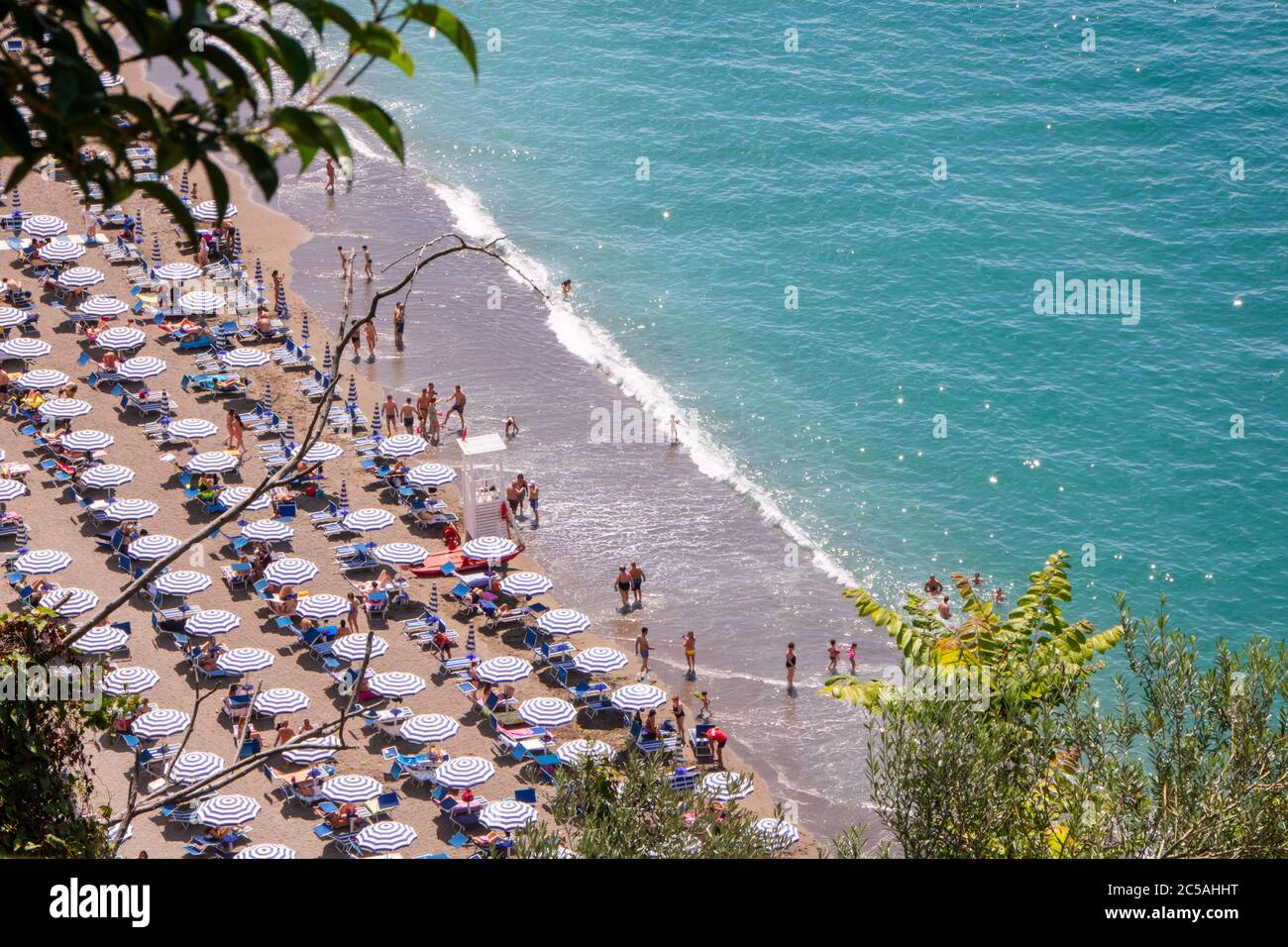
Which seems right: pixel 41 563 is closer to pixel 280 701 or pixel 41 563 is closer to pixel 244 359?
pixel 280 701

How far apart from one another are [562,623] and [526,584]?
1.85 m

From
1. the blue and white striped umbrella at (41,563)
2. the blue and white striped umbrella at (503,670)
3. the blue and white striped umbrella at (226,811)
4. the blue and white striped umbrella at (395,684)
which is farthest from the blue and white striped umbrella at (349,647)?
the blue and white striped umbrella at (41,563)

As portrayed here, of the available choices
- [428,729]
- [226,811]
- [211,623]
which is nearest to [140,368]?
[211,623]

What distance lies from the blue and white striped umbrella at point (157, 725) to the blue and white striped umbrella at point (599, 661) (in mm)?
8206

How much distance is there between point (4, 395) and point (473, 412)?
499 inches

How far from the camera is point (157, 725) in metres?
28.2

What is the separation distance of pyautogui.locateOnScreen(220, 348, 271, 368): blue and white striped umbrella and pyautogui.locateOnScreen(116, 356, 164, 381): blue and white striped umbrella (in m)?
1.80

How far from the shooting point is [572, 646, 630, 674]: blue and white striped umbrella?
32.2 meters

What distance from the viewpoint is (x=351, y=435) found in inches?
1645

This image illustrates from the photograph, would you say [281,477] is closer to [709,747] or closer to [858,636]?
[709,747]

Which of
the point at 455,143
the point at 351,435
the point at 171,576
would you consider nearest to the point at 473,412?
the point at 351,435

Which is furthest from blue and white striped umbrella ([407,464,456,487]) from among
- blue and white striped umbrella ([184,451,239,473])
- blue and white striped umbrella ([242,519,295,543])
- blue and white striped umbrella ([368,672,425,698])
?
blue and white striped umbrella ([368,672,425,698])

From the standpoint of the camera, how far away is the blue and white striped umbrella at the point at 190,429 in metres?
39.3

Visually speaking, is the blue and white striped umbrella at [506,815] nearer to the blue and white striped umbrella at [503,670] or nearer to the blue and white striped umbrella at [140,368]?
the blue and white striped umbrella at [503,670]
